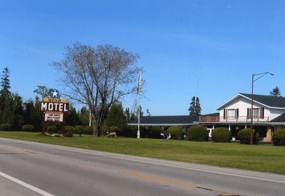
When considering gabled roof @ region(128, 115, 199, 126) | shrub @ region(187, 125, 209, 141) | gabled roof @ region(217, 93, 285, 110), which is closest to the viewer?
shrub @ region(187, 125, 209, 141)

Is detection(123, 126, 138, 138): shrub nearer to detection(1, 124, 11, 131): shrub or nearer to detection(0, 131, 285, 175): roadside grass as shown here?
detection(0, 131, 285, 175): roadside grass

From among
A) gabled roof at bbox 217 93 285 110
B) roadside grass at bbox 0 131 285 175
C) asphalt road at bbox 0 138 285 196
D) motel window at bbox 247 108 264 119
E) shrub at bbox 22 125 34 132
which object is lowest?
roadside grass at bbox 0 131 285 175

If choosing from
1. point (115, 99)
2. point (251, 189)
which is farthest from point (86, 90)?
point (251, 189)

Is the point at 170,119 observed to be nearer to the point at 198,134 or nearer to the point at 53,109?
the point at 198,134

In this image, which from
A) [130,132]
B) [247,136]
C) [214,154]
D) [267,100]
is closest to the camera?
[214,154]

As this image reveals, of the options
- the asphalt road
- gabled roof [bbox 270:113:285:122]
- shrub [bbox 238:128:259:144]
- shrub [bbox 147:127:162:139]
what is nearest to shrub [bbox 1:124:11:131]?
shrub [bbox 147:127:162:139]

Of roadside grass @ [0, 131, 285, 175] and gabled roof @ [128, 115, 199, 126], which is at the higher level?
gabled roof @ [128, 115, 199, 126]

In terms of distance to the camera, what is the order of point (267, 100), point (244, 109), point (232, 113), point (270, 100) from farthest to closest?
point (232, 113) < point (270, 100) < point (244, 109) < point (267, 100)

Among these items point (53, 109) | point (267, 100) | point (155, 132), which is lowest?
point (155, 132)

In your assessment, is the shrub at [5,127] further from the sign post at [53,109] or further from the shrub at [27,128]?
the sign post at [53,109]

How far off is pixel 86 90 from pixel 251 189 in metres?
47.6

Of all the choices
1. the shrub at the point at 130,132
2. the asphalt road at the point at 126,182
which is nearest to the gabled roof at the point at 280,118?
the shrub at the point at 130,132

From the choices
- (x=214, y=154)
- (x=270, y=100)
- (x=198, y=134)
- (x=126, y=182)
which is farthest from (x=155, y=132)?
(x=126, y=182)

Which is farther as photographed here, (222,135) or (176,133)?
(176,133)
